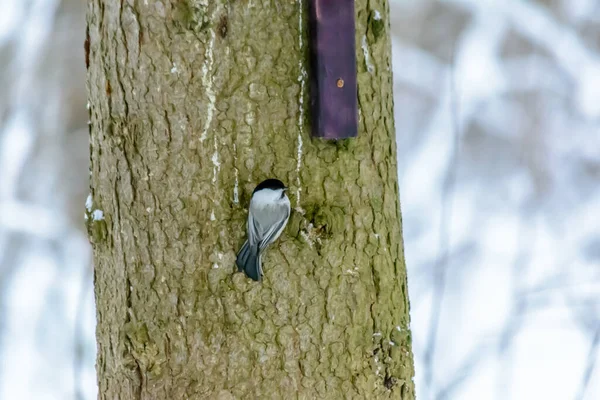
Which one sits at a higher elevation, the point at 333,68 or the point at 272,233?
the point at 333,68

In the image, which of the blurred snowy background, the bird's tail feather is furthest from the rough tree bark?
the blurred snowy background

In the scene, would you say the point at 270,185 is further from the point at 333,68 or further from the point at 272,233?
the point at 333,68

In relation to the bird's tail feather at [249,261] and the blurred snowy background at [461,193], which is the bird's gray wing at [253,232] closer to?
the bird's tail feather at [249,261]

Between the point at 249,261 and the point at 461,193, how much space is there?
7.97 feet

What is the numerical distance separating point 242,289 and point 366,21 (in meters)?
0.46

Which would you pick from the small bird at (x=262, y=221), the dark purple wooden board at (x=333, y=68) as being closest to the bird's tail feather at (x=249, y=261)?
the small bird at (x=262, y=221)

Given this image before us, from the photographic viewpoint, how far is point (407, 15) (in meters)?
3.25

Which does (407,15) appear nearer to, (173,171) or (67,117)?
(67,117)

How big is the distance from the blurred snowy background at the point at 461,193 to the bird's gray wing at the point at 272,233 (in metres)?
1.63

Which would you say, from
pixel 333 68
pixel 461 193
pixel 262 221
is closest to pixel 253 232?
pixel 262 221

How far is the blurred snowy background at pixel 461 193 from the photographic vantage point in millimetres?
2756

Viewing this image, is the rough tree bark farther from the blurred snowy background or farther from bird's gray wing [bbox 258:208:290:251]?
the blurred snowy background

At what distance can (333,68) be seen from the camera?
971 mm

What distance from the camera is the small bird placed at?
0.94m
